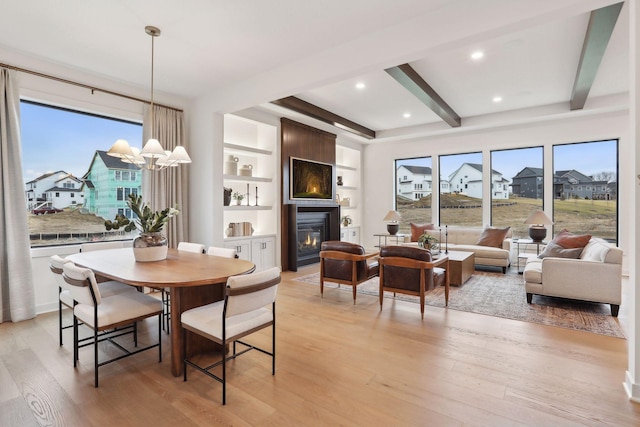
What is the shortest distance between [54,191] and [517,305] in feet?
20.2

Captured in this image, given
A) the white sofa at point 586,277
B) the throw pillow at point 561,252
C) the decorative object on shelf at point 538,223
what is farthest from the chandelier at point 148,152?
the decorative object on shelf at point 538,223

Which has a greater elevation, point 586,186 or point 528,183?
point 528,183

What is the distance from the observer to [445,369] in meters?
2.52

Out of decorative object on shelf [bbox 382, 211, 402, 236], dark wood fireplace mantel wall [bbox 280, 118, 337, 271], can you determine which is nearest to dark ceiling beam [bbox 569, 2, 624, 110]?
decorative object on shelf [bbox 382, 211, 402, 236]

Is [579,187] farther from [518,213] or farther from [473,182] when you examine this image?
[473,182]

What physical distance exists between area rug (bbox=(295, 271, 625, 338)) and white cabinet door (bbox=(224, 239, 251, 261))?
114 centimetres

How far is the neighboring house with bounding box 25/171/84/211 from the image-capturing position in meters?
3.94

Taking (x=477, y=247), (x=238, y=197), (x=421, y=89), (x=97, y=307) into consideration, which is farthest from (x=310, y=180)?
(x=97, y=307)

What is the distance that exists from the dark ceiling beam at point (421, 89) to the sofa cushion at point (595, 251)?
310cm

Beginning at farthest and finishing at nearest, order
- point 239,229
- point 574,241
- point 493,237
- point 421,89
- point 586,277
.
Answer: point 493,237 → point 239,229 → point 421,89 → point 574,241 → point 586,277

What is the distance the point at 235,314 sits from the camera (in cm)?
210

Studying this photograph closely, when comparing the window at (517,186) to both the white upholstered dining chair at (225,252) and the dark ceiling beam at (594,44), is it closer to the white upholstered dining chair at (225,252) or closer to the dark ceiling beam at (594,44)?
the dark ceiling beam at (594,44)

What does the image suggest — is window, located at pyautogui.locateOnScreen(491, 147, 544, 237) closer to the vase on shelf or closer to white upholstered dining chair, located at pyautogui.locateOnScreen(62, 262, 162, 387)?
the vase on shelf

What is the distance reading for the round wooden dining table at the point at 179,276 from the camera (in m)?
2.26
